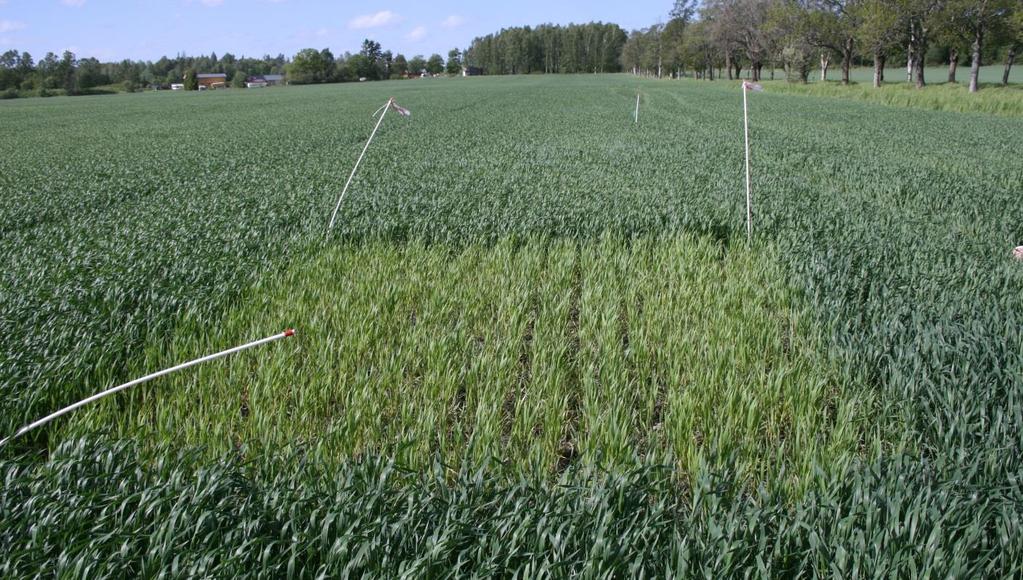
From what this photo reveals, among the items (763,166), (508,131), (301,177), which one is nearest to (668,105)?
(508,131)

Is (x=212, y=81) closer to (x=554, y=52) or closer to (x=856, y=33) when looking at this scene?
(x=554, y=52)

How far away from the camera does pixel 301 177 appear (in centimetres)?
1244

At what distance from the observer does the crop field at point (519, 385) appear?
2.41 meters

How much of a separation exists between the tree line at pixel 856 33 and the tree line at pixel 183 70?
226 feet

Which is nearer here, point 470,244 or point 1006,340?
point 1006,340

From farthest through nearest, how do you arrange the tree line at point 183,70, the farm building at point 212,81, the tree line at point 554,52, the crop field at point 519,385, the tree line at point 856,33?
the tree line at point 554,52 < the farm building at point 212,81 < the tree line at point 183,70 < the tree line at point 856,33 < the crop field at point 519,385

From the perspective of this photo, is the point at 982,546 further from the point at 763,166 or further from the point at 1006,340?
the point at 763,166

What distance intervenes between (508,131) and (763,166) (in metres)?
10.8

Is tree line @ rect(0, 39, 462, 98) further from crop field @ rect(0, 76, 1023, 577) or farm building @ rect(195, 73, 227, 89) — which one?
crop field @ rect(0, 76, 1023, 577)

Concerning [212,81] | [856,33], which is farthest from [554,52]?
[856,33]

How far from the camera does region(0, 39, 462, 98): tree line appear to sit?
9097 centimetres

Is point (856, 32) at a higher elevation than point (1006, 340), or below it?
higher

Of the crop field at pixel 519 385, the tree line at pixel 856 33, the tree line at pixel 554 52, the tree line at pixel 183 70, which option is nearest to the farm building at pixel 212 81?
the tree line at pixel 183 70

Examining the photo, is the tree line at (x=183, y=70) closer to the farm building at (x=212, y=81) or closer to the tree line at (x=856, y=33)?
the farm building at (x=212, y=81)
